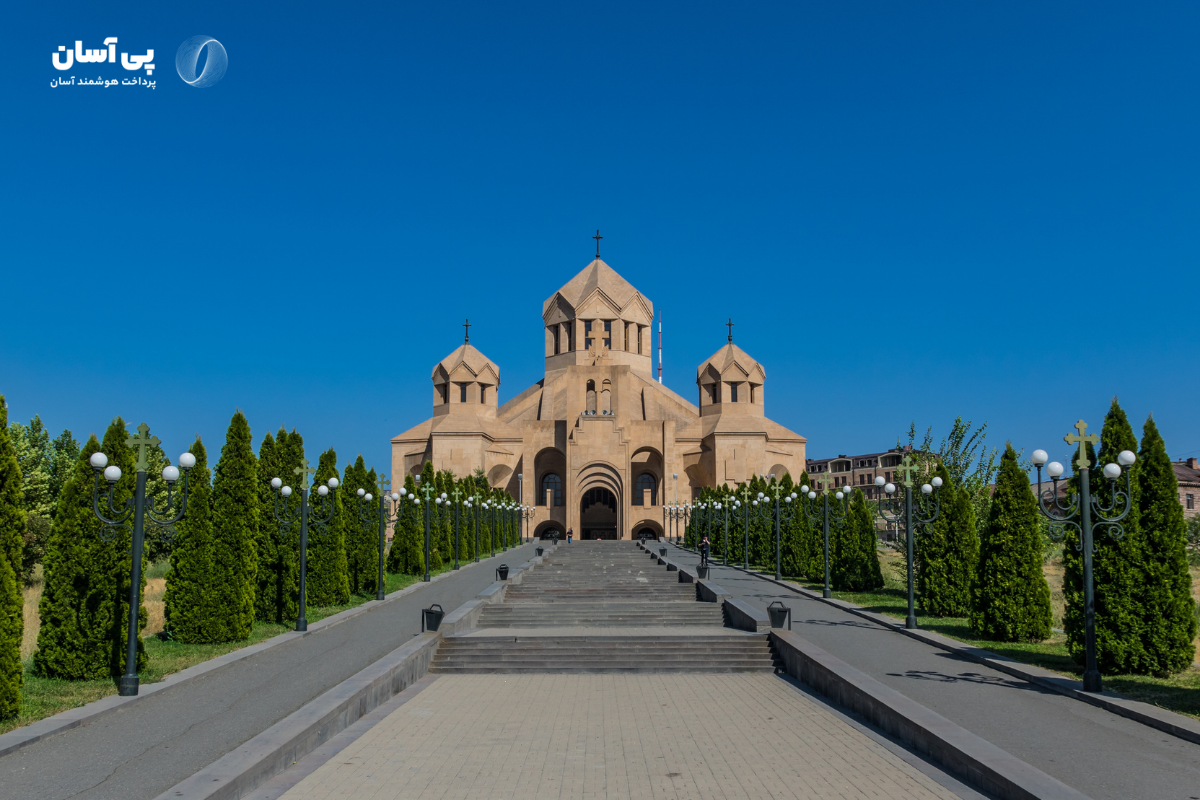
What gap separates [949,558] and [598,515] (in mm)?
42558

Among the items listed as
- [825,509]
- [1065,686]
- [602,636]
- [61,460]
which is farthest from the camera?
[61,460]

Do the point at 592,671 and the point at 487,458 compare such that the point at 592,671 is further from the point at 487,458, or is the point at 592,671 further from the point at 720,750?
the point at 487,458

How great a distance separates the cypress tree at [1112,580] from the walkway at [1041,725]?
4.16 ft

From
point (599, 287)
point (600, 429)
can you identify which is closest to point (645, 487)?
point (600, 429)

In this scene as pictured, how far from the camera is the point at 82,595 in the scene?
10.0 meters

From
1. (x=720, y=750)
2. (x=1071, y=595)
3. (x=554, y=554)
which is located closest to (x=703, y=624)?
(x=1071, y=595)

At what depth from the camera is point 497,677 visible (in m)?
11.5

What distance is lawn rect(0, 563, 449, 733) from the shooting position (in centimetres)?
842

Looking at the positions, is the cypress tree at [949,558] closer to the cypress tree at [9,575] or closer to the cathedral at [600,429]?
the cypress tree at [9,575]

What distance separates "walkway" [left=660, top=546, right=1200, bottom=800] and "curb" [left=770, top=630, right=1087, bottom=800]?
0.50 m

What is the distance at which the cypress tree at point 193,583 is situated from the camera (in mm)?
12773

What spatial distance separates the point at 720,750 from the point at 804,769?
2.81ft

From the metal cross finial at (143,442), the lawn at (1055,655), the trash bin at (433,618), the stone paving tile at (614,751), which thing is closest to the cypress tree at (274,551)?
the trash bin at (433,618)

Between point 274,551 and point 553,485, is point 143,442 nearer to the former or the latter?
point 274,551
